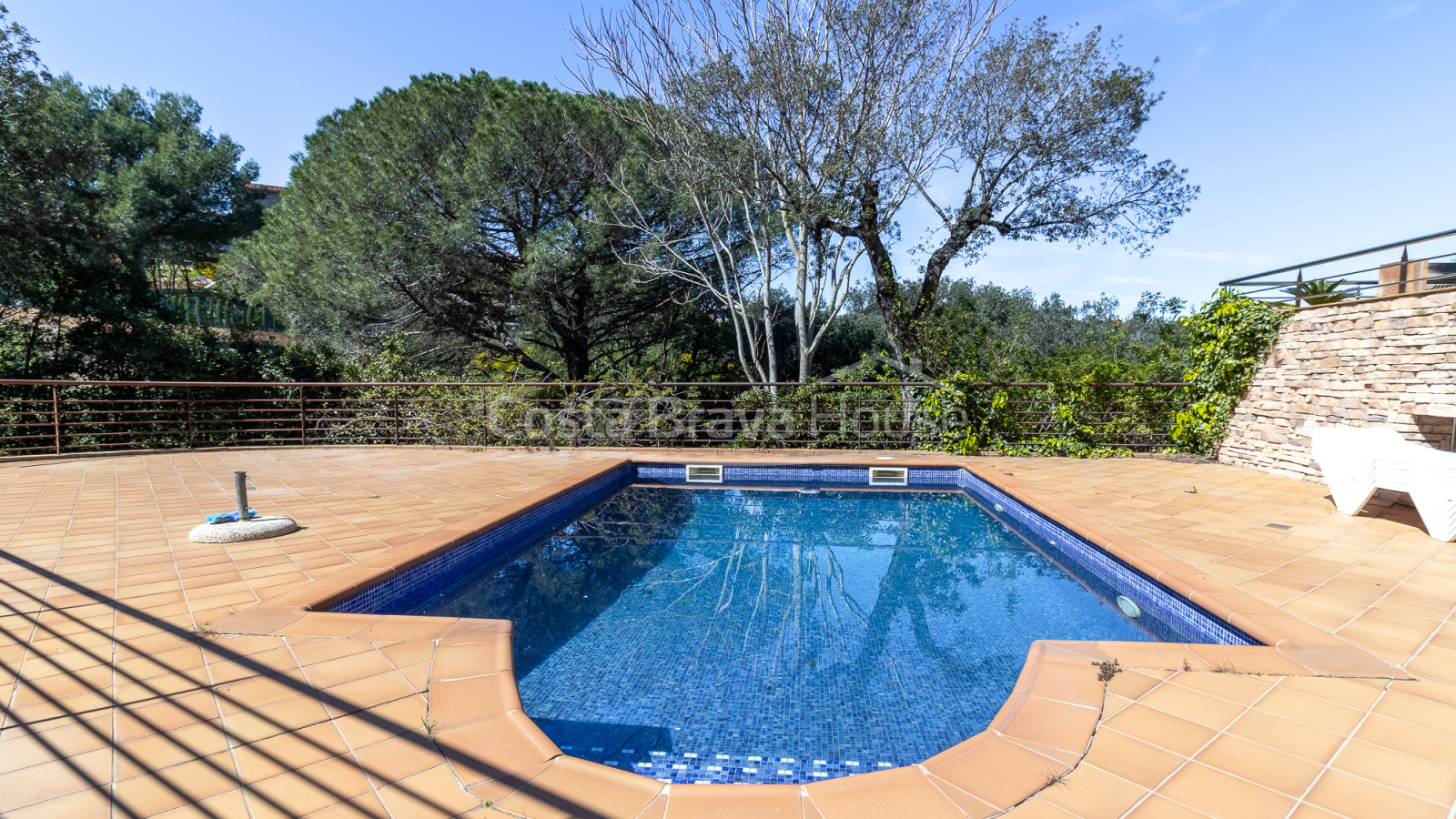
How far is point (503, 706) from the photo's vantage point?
1924 mm

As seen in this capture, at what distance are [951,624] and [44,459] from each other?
934 cm

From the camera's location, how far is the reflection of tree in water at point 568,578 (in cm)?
324

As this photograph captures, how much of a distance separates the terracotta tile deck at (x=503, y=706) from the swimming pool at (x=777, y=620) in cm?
37

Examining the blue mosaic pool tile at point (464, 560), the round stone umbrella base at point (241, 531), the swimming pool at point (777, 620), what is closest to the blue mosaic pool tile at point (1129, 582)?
the swimming pool at point (777, 620)

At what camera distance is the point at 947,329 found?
8586 millimetres

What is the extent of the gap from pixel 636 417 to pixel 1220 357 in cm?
677

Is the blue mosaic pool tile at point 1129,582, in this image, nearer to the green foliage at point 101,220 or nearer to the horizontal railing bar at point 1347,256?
the horizontal railing bar at point 1347,256

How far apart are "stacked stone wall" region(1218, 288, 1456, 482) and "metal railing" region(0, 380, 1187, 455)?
4.40 ft

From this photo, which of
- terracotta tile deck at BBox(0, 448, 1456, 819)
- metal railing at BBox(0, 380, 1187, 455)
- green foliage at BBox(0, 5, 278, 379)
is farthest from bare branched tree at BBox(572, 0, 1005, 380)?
green foliage at BBox(0, 5, 278, 379)

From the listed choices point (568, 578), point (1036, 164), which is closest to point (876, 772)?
point (568, 578)

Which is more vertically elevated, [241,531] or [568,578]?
[241,531]

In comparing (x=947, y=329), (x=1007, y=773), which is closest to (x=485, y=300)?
(x=947, y=329)

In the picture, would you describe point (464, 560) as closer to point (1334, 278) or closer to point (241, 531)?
point (241, 531)

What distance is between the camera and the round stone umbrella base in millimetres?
3605
